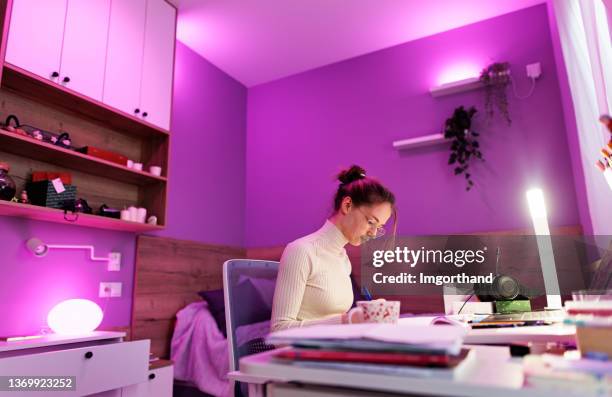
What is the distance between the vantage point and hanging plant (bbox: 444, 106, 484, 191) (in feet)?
9.89

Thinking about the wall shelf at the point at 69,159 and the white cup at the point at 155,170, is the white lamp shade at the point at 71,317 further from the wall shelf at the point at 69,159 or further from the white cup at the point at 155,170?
the white cup at the point at 155,170

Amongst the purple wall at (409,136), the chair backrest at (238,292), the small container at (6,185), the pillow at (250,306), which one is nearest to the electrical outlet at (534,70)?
the purple wall at (409,136)

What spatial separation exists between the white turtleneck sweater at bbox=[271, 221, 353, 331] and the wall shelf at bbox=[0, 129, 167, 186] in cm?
143

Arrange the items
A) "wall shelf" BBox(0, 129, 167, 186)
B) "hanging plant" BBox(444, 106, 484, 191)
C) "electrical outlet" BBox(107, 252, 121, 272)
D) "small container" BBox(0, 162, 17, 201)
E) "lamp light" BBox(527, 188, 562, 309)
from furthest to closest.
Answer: "hanging plant" BBox(444, 106, 484, 191) → "electrical outlet" BBox(107, 252, 121, 272) → "wall shelf" BBox(0, 129, 167, 186) → "small container" BBox(0, 162, 17, 201) → "lamp light" BBox(527, 188, 562, 309)

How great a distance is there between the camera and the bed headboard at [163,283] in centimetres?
268

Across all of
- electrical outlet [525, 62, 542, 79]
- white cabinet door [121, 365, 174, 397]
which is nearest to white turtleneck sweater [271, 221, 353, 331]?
white cabinet door [121, 365, 174, 397]

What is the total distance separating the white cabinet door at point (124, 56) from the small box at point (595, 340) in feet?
7.98

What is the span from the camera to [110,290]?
2516mm

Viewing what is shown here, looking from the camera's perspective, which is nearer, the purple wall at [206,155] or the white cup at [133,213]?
the white cup at [133,213]

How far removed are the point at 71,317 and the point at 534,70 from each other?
3.19 meters

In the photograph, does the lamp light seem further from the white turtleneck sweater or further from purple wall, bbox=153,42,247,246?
purple wall, bbox=153,42,247,246

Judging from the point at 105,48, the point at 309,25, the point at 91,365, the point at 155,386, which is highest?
the point at 309,25

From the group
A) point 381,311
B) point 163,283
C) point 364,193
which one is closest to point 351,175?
point 364,193

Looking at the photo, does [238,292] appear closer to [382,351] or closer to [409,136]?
[382,351]
